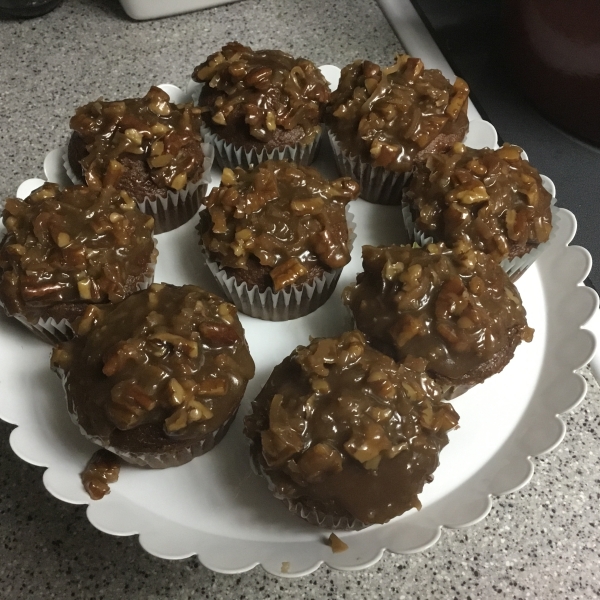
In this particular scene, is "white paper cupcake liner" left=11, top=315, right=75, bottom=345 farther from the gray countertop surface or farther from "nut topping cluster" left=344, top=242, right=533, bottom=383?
"nut topping cluster" left=344, top=242, right=533, bottom=383

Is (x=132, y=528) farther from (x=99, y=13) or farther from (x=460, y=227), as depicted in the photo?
(x=99, y=13)

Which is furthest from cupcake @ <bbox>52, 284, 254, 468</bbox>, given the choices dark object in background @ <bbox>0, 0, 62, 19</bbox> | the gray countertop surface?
dark object in background @ <bbox>0, 0, 62, 19</bbox>

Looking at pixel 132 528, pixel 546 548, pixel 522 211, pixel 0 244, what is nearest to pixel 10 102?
pixel 0 244

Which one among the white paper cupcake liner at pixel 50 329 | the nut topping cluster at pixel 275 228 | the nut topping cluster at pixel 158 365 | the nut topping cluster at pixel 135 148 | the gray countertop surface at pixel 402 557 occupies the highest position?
the nut topping cluster at pixel 135 148

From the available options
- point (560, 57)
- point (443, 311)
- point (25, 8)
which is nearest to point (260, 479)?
point (443, 311)

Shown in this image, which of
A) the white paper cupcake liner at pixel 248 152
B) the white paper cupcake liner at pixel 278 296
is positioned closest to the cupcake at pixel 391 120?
the white paper cupcake liner at pixel 248 152

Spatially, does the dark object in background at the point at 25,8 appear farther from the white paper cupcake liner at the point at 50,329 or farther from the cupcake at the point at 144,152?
the white paper cupcake liner at the point at 50,329
